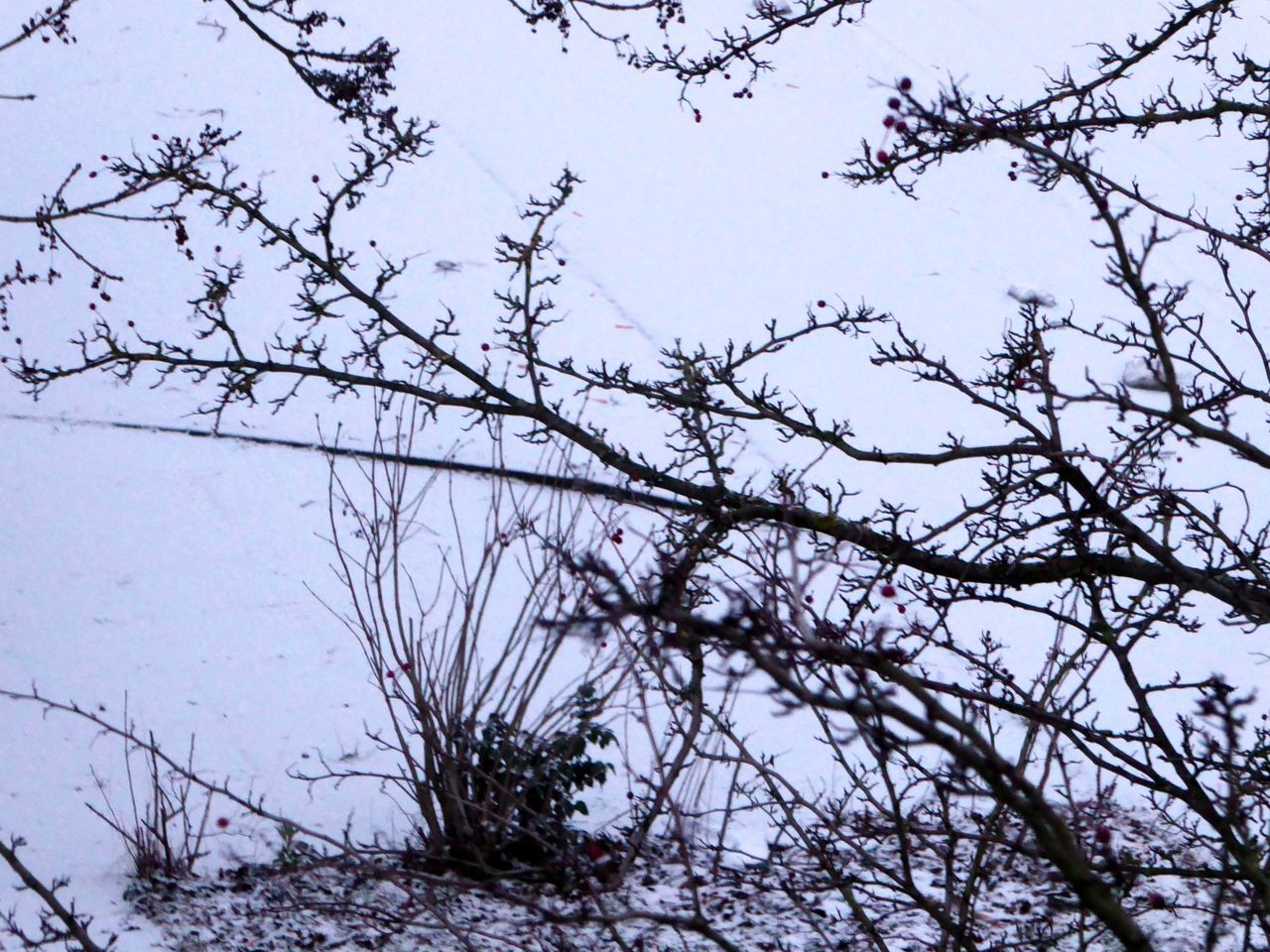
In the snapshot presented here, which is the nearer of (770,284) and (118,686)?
(118,686)

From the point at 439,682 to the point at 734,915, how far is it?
3.19 ft

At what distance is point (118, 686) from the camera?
4.50 metres

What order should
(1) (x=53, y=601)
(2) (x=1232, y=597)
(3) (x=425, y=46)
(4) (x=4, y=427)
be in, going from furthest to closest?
(3) (x=425, y=46) → (4) (x=4, y=427) → (1) (x=53, y=601) → (2) (x=1232, y=597)

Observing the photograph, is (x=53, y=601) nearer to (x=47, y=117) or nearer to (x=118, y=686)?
(x=118, y=686)

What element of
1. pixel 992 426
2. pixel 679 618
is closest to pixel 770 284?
pixel 992 426

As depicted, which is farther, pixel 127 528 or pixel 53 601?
pixel 127 528

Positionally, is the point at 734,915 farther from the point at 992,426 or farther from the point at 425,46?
the point at 425,46

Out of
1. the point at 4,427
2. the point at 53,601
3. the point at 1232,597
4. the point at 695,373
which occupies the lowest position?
the point at 1232,597

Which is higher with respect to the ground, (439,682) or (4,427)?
(4,427)

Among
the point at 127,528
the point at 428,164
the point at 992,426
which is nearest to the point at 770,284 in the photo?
the point at 992,426

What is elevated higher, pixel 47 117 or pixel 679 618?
pixel 47 117

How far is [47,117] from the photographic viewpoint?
8602 millimetres

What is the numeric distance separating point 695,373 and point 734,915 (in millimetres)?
1670

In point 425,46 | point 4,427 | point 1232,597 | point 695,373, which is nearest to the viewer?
point 1232,597
